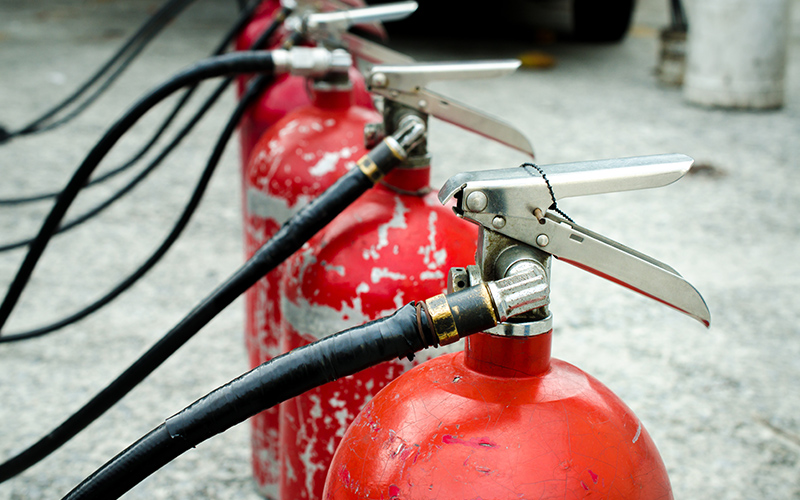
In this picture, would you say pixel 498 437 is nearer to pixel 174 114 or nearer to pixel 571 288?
pixel 174 114

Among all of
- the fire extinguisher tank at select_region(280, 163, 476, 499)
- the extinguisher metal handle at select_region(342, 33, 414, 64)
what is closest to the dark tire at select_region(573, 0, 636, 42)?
the extinguisher metal handle at select_region(342, 33, 414, 64)

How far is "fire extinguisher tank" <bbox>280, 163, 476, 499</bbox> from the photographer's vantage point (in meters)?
0.76

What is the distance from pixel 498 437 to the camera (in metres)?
0.51

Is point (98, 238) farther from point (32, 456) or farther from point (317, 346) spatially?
point (317, 346)

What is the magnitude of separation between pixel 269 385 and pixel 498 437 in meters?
0.16

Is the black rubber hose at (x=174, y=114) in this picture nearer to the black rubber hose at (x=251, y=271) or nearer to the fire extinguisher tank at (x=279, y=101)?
the fire extinguisher tank at (x=279, y=101)

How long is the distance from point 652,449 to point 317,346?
262 millimetres

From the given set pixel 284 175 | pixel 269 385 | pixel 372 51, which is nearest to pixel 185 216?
pixel 284 175

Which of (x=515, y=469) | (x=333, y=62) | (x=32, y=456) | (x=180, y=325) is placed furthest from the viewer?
(x=333, y=62)

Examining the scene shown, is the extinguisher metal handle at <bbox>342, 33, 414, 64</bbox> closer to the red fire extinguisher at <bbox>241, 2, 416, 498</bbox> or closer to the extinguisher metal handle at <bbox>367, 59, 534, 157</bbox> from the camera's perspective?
the red fire extinguisher at <bbox>241, 2, 416, 498</bbox>

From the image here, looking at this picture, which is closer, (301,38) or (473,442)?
(473,442)

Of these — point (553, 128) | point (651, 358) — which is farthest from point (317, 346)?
point (553, 128)

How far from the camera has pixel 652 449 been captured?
0.56 meters

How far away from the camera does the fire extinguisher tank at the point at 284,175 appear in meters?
0.98
